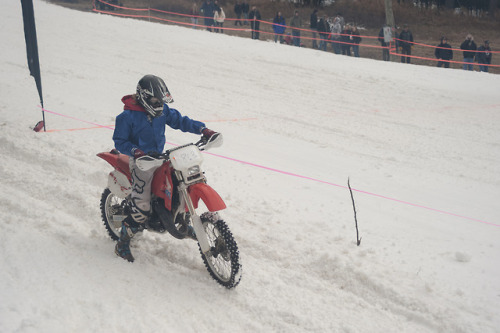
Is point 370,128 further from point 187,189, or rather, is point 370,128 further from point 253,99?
point 187,189

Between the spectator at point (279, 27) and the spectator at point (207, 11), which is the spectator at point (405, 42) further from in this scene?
the spectator at point (207, 11)

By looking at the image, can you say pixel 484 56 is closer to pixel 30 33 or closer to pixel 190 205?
pixel 30 33

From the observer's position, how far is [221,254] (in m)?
4.43

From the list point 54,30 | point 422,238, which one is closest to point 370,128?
point 422,238

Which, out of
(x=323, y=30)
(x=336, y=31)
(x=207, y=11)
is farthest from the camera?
(x=207, y=11)

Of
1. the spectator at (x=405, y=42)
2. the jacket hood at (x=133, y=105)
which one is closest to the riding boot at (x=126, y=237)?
the jacket hood at (x=133, y=105)

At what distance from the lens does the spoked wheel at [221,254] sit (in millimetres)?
4309

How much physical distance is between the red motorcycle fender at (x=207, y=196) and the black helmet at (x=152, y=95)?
2.75 feet

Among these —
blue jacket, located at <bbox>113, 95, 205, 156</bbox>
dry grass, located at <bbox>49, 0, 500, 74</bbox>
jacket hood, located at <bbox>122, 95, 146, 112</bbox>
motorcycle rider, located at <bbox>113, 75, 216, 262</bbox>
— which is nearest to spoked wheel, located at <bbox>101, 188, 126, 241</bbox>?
motorcycle rider, located at <bbox>113, 75, 216, 262</bbox>

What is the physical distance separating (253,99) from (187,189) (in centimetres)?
877

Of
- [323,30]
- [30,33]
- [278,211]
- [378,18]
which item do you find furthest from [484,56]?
[30,33]

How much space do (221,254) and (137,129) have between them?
4.84ft

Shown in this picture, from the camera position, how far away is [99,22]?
2170 centimetres

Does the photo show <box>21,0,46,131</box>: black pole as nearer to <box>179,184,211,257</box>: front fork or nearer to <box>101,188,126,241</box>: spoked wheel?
<box>101,188,126,241</box>: spoked wheel
